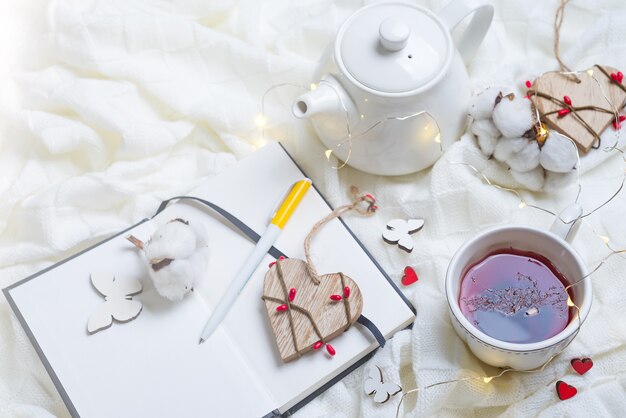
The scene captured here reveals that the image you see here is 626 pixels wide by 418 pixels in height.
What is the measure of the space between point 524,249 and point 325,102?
0.25 metres

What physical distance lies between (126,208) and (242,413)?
30 centimetres

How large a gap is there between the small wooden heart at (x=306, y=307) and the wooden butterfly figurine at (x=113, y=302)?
0.14 metres

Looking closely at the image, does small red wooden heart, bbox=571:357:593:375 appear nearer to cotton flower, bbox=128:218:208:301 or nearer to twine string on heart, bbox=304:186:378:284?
Result: twine string on heart, bbox=304:186:378:284

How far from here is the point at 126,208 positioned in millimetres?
925

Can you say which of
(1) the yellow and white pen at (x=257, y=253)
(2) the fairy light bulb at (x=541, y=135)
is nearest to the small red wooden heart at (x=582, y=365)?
(2) the fairy light bulb at (x=541, y=135)

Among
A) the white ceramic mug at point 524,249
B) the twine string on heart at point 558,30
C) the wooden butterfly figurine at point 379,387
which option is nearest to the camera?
the white ceramic mug at point 524,249

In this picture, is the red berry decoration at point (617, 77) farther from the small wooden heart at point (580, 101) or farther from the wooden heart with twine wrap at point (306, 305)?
the wooden heart with twine wrap at point (306, 305)

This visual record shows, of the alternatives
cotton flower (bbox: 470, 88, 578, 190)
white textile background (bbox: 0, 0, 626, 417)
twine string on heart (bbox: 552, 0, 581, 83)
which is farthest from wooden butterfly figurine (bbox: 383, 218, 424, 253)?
twine string on heart (bbox: 552, 0, 581, 83)

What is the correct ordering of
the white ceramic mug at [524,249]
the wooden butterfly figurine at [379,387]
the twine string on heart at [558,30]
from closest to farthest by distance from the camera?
the white ceramic mug at [524,249]
the wooden butterfly figurine at [379,387]
the twine string on heart at [558,30]

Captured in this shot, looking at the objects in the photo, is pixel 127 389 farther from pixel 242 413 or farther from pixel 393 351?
pixel 393 351

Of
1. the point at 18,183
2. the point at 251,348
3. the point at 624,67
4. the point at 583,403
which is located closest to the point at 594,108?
the point at 624,67

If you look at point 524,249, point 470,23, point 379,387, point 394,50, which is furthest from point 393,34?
point 379,387

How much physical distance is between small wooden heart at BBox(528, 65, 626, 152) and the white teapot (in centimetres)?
9

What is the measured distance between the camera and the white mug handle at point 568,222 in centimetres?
74
